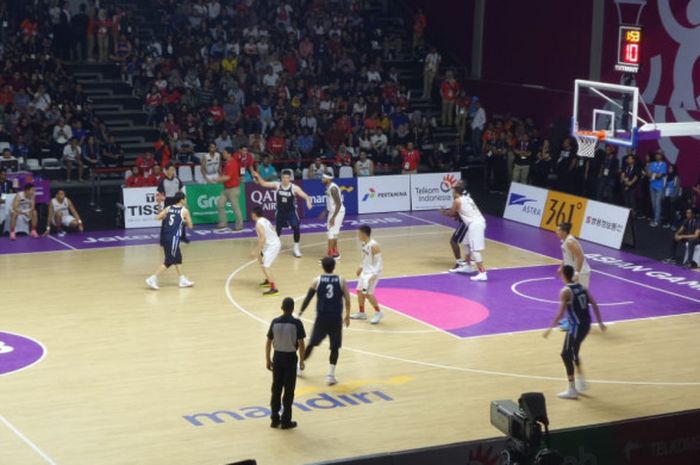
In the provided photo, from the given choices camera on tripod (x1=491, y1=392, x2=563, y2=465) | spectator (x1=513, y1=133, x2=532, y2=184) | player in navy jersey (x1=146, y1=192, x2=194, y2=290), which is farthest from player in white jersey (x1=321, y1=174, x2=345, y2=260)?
camera on tripod (x1=491, y1=392, x2=563, y2=465)

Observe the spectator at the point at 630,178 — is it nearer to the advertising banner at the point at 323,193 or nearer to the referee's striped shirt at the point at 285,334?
the advertising banner at the point at 323,193

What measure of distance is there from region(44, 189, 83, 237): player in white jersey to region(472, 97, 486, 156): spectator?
44.0 feet

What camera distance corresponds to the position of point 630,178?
30.1m

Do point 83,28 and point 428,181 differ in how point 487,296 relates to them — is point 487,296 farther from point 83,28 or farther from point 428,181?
point 83,28

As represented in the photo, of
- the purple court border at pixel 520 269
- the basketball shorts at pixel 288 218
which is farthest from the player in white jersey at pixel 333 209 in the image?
the purple court border at pixel 520 269

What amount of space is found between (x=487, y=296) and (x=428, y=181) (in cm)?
948

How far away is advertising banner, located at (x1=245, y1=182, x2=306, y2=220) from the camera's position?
1171 inches

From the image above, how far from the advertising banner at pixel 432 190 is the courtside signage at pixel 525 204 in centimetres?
→ 177

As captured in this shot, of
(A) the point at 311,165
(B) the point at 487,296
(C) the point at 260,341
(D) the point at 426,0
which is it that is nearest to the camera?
(C) the point at 260,341

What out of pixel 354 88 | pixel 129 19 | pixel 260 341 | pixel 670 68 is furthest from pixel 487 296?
pixel 129 19

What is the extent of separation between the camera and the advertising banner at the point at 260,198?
29.7 m

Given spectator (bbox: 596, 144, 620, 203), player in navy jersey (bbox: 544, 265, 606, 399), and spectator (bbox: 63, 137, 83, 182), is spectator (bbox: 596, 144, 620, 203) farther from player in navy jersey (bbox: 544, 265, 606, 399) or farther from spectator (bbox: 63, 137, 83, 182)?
player in navy jersey (bbox: 544, 265, 606, 399)

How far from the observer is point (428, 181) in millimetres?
31812

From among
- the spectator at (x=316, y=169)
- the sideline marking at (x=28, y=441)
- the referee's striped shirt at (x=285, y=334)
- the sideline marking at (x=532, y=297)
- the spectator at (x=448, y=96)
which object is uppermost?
the spectator at (x=448, y=96)
